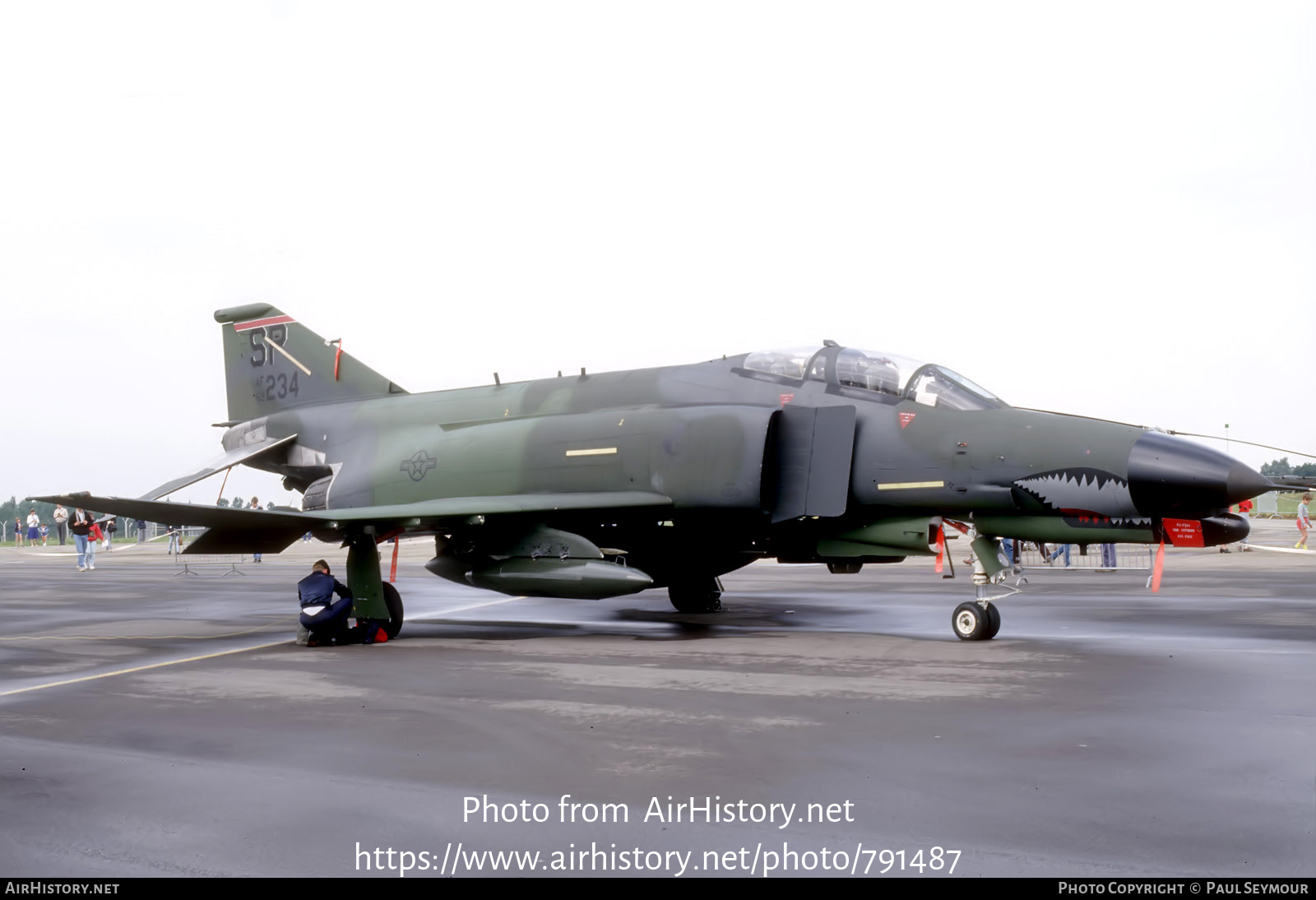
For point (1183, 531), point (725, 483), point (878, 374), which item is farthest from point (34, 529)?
point (1183, 531)

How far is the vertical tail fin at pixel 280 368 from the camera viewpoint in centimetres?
1566

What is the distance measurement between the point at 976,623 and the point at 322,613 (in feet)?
21.9

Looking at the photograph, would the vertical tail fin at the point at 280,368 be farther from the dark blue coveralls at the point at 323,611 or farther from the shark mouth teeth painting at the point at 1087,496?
the shark mouth teeth painting at the point at 1087,496

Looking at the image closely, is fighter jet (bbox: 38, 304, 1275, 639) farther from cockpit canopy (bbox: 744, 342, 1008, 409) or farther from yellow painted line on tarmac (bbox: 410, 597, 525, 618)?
yellow painted line on tarmac (bbox: 410, 597, 525, 618)

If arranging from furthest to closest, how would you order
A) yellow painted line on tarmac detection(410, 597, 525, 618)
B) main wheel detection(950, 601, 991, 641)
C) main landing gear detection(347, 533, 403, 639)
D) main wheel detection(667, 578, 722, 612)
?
yellow painted line on tarmac detection(410, 597, 525, 618), main wheel detection(667, 578, 722, 612), main landing gear detection(347, 533, 403, 639), main wheel detection(950, 601, 991, 641)

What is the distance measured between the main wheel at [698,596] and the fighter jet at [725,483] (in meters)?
0.03

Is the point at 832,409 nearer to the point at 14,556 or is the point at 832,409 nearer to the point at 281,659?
the point at 281,659

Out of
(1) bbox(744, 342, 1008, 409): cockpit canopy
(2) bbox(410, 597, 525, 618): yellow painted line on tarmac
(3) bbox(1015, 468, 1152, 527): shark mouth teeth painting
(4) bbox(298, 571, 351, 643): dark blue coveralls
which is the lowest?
(2) bbox(410, 597, 525, 618): yellow painted line on tarmac

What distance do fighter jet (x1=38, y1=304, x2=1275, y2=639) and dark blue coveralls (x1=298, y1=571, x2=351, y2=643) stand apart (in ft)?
2.23

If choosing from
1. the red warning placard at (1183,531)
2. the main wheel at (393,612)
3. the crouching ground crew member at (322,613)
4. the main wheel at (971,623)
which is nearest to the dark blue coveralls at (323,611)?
the crouching ground crew member at (322,613)

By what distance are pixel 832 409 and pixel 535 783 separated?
22.6ft

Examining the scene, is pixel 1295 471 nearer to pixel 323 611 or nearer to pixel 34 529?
pixel 323 611

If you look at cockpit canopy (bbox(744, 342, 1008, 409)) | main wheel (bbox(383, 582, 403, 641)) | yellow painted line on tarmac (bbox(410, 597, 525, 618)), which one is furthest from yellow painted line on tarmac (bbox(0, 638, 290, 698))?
cockpit canopy (bbox(744, 342, 1008, 409))

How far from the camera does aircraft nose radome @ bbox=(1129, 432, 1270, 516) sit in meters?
8.66
